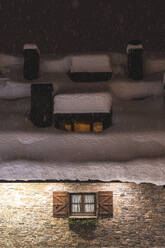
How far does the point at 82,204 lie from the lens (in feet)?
22.5

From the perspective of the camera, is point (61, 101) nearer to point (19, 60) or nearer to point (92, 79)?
point (92, 79)

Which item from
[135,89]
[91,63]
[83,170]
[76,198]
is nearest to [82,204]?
[76,198]

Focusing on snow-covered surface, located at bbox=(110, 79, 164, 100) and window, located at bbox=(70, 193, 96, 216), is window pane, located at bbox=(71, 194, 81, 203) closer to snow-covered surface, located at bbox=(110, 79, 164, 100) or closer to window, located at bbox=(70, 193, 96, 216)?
window, located at bbox=(70, 193, 96, 216)

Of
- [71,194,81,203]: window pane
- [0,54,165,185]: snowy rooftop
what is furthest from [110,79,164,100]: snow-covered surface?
[71,194,81,203]: window pane

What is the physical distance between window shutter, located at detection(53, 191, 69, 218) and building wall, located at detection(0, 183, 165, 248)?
11 centimetres

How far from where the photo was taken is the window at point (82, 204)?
6.64 meters

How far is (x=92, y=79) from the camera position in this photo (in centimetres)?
781

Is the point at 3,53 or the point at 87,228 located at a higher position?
the point at 3,53

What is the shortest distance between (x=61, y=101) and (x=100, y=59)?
232 centimetres

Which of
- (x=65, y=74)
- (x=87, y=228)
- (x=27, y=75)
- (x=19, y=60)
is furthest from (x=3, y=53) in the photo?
(x=87, y=228)

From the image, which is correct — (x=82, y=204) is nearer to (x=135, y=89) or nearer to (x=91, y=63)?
(x=135, y=89)

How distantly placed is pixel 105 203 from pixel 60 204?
109cm

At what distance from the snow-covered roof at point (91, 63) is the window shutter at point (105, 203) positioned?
11.1 ft

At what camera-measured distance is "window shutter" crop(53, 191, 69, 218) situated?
6629mm
